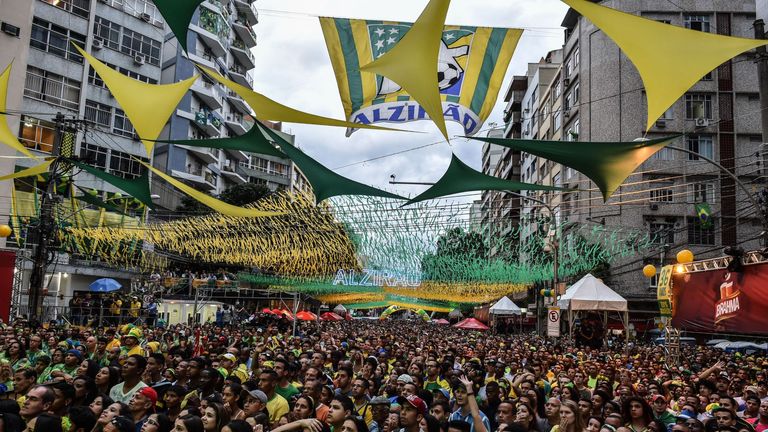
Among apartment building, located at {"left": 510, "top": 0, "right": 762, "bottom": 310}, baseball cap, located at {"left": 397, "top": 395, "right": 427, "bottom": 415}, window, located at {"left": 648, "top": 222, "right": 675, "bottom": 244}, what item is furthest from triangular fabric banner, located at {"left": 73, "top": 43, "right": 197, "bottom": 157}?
window, located at {"left": 648, "top": 222, "right": 675, "bottom": 244}

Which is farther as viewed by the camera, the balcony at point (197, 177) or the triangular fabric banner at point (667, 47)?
the balcony at point (197, 177)

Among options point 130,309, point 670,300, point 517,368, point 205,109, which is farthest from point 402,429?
point 205,109

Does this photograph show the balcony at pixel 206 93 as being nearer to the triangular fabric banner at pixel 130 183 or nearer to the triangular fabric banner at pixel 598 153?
the triangular fabric banner at pixel 130 183

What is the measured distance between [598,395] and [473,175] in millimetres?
2894

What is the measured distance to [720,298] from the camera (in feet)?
45.4

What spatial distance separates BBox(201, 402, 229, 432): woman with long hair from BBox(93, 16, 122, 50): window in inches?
1388

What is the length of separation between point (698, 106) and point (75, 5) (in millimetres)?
32264

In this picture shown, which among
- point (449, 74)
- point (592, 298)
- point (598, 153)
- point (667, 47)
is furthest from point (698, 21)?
point (667, 47)

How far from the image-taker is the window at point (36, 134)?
31.1 metres

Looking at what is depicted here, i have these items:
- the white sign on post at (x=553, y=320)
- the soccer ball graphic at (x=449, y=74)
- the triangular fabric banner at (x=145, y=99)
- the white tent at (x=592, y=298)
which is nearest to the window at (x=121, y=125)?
the white sign on post at (x=553, y=320)

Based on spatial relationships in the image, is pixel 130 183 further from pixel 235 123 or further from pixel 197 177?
pixel 235 123

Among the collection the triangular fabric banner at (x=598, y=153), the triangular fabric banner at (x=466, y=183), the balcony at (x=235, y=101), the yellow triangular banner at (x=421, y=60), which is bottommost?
the triangular fabric banner at (x=466, y=183)

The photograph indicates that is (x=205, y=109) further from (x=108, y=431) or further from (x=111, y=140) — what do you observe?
(x=108, y=431)

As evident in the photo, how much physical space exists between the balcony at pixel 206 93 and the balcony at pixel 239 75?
13.7 feet
